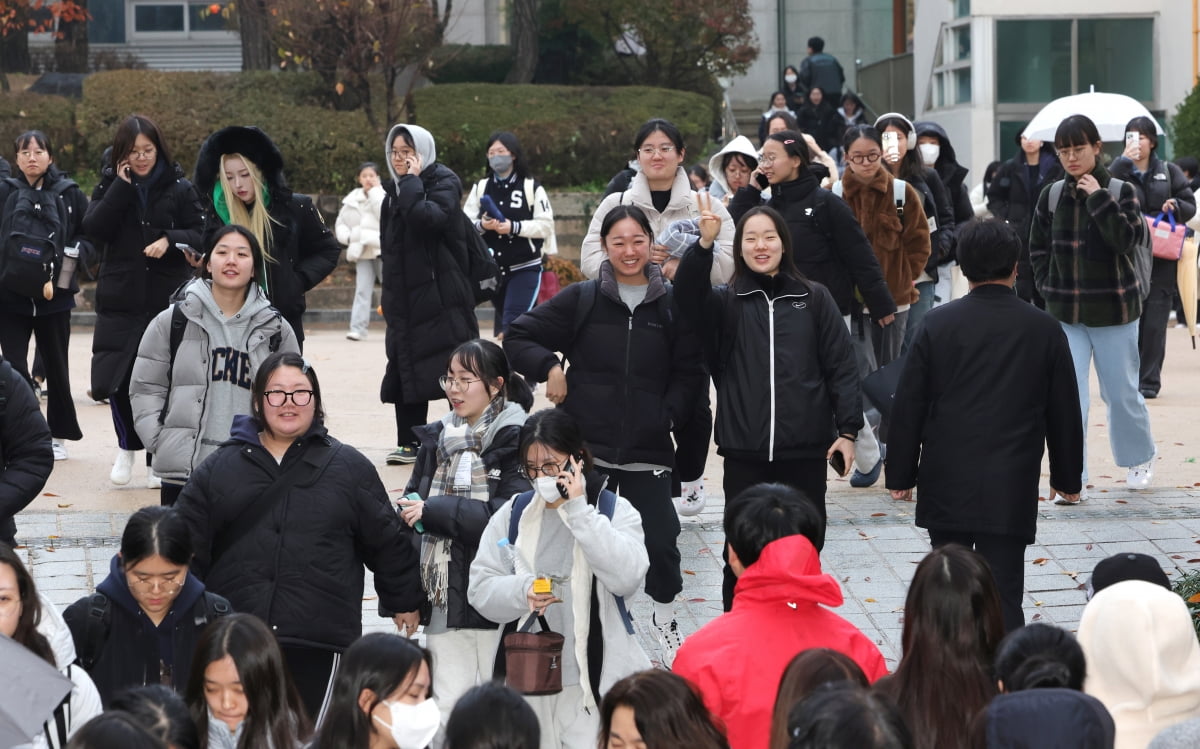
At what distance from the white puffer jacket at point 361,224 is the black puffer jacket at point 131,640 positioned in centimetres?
1275

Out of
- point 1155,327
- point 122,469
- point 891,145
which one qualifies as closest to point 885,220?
point 891,145

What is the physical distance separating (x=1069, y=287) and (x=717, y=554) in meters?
2.44

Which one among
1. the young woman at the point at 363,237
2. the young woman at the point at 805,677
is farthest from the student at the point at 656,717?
the young woman at the point at 363,237

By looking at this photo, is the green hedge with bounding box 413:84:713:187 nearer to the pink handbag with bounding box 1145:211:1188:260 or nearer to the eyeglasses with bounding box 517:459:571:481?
the pink handbag with bounding box 1145:211:1188:260

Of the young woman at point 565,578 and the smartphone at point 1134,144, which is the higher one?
the smartphone at point 1134,144

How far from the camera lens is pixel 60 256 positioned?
1053 centimetres

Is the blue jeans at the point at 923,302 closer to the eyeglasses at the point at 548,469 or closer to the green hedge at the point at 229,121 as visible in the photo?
the eyeglasses at the point at 548,469

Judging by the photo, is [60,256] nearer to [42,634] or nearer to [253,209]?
[253,209]

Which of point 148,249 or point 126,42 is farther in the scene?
point 126,42

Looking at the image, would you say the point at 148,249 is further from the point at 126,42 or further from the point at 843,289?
the point at 126,42

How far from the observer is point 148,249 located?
9273 millimetres

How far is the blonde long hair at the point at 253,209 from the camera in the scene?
871 centimetres

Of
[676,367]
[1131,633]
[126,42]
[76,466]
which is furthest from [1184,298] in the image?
[126,42]

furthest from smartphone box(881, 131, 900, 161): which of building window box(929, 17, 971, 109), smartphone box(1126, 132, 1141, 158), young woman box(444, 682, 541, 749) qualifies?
building window box(929, 17, 971, 109)
